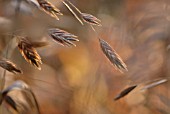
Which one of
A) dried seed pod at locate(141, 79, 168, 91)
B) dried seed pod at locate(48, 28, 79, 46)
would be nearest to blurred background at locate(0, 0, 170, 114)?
dried seed pod at locate(141, 79, 168, 91)

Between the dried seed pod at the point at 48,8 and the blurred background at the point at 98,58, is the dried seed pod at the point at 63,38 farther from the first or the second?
the blurred background at the point at 98,58

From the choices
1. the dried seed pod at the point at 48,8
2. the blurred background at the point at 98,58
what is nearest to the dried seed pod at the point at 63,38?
the dried seed pod at the point at 48,8

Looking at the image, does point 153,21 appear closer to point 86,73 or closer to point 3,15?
point 86,73

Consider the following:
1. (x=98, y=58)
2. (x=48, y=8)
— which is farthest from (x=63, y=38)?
(x=98, y=58)

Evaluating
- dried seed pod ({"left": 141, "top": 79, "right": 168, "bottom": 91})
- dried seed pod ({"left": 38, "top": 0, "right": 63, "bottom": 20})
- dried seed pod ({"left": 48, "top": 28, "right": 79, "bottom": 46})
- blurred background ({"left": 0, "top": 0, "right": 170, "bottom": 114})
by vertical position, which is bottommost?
dried seed pod ({"left": 141, "top": 79, "right": 168, "bottom": 91})

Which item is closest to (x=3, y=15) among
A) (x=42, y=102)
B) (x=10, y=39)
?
(x=10, y=39)

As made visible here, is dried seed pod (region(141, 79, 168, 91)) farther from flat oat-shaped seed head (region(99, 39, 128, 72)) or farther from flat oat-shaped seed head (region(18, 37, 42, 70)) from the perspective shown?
flat oat-shaped seed head (region(18, 37, 42, 70))
